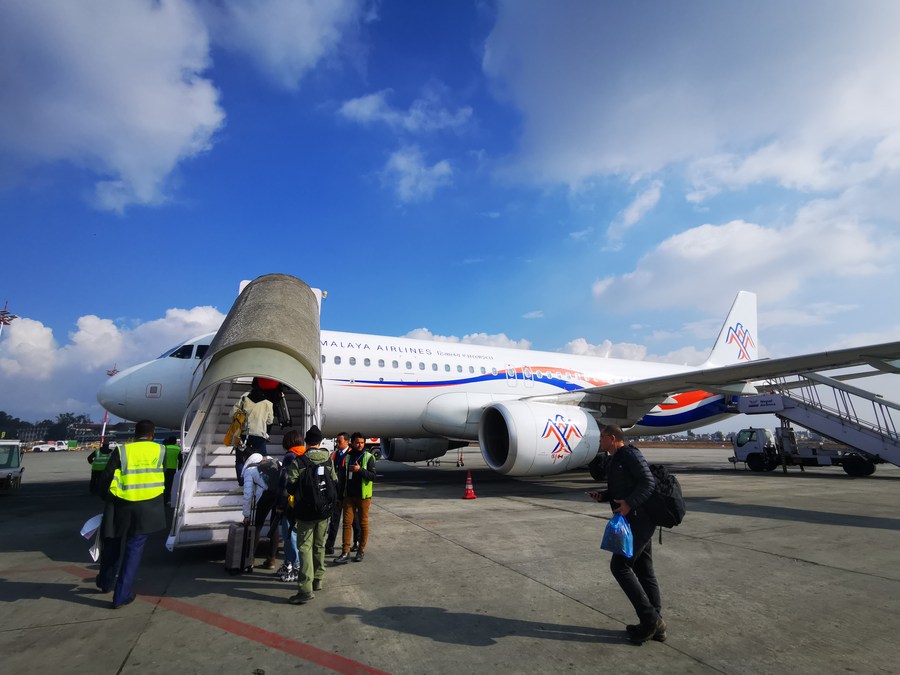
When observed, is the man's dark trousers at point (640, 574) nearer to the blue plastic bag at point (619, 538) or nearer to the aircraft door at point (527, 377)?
the blue plastic bag at point (619, 538)

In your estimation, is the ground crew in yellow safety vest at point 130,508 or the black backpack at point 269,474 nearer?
the ground crew in yellow safety vest at point 130,508

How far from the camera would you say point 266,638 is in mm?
3523

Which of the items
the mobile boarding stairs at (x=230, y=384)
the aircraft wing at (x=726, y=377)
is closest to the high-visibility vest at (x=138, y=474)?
the mobile boarding stairs at (x=230, y=384)

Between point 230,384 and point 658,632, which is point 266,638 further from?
point 230,384

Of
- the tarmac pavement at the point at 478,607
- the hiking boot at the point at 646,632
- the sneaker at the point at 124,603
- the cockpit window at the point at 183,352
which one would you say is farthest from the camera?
the cockpit window at the point at 183,352

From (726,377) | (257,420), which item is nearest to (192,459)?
(257,420)

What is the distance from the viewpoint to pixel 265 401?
268 inches

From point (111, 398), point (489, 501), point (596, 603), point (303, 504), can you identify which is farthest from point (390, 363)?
point (596, 603)

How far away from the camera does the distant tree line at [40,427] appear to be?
13994 cm

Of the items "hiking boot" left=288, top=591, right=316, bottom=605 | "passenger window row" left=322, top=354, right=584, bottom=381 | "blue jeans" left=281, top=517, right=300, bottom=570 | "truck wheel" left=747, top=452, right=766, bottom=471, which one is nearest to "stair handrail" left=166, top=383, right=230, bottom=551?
"blue jeans" left=281, top=517, right=300, bottom=570

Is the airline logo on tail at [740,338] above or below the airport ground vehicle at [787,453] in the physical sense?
above

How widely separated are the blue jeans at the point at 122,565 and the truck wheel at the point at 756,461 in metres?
22.6

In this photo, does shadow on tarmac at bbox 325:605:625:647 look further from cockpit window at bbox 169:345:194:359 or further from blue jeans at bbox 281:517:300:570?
cockpit window at bbox 169:345:194:359

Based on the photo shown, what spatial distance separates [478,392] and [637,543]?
1013 centimetres
